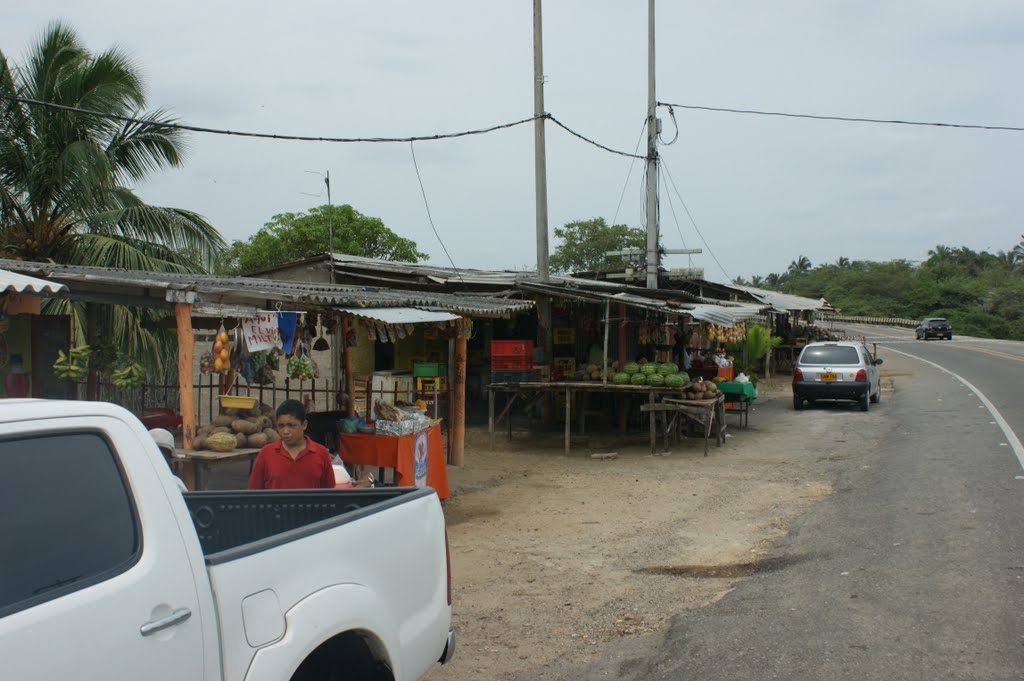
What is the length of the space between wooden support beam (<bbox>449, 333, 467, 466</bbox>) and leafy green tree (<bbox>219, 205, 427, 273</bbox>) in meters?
20.0

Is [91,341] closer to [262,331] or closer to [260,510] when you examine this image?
[262,331]

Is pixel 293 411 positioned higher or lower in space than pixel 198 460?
higher

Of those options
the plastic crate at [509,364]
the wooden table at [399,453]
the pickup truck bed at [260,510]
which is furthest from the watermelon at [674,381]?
the pickup truck bed at [260,510]

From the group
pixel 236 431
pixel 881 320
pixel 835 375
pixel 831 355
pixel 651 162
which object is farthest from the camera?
pixel 881 320

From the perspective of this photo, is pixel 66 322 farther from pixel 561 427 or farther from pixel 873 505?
pixel 873 505

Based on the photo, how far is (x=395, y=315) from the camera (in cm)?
945

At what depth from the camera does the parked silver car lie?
19281 mm

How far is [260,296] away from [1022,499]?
8.09 meters

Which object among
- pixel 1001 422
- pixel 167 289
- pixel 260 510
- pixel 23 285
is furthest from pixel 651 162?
pixel 260 510

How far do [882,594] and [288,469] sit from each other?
4.21 m

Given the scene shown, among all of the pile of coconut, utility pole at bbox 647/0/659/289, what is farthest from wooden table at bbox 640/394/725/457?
the pile of coconut

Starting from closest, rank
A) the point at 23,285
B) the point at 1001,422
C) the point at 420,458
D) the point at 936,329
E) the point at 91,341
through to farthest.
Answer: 1. the point at 23,285
2. the point at 420,458
3. the point at 91,341
4. the point at 1001,422
5. the point at 936,329

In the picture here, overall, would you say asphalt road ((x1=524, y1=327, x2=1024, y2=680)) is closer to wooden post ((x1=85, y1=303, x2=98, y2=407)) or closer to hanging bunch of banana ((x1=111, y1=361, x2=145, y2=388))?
hanging bunch of banana ((x1=111, y1=361, x2=145, y2=388))

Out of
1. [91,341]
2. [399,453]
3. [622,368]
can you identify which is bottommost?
[399,453]
